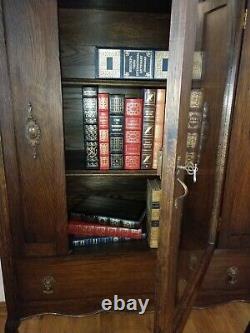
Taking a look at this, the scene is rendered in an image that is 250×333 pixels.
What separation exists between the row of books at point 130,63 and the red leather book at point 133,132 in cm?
11

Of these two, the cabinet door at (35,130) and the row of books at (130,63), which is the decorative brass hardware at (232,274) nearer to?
the cabinet door at (35,130)

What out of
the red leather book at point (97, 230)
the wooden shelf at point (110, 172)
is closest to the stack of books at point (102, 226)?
the red leather book at point (97, 230)

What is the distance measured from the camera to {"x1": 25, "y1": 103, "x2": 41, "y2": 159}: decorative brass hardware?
38.6 inches

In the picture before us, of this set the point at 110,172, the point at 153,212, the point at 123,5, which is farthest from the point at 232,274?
the point at 123,5

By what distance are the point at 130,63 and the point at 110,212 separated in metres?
0.66

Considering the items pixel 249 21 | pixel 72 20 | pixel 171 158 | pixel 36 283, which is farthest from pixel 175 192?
pixel 72 20

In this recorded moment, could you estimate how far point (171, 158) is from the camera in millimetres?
647

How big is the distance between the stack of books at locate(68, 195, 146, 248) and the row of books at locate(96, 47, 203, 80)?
604 mm

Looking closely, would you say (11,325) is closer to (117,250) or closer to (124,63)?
(117,250)

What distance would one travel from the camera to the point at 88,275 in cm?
121

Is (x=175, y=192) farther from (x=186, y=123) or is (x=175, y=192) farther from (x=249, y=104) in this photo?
(x=249, y=104)

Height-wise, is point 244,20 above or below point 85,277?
above

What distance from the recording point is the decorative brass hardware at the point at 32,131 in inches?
38.6

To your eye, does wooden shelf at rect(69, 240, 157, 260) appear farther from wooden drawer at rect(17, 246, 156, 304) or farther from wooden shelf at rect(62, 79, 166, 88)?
wooden shelf at rect(62, 79, 166, 88)
